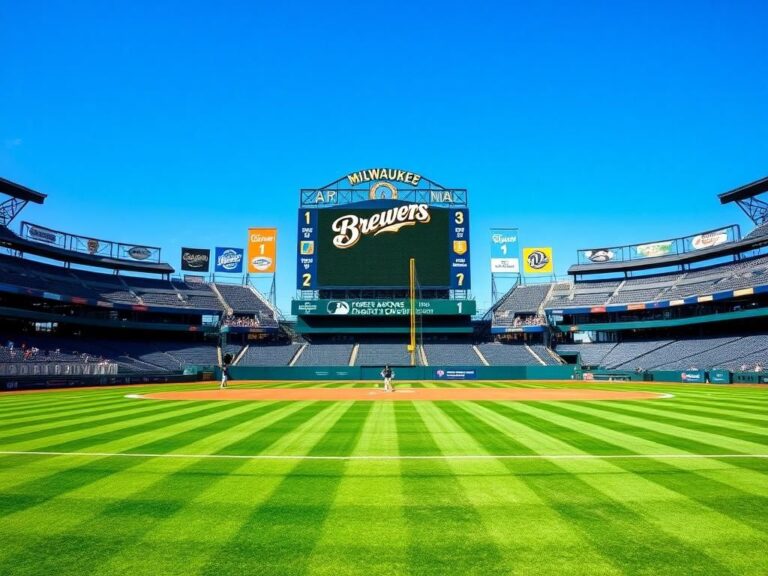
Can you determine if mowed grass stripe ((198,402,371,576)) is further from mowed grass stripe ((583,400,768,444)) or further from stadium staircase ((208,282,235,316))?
stadium staircase ((208,282,235,316))

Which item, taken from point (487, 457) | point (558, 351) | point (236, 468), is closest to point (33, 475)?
point (236, 468)

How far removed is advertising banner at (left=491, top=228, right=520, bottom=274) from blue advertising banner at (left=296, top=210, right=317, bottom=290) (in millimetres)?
26371

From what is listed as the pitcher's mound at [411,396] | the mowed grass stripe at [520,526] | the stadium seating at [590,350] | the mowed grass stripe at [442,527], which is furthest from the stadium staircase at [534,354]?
the mowed grass stripe at [442,527]

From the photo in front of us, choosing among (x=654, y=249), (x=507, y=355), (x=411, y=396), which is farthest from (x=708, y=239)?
(x=411, y=396)

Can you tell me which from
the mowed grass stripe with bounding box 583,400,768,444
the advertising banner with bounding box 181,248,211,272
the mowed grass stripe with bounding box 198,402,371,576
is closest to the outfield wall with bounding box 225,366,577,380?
the advertising banner with bounding box 181,248,211,272

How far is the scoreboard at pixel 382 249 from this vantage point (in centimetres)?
5703

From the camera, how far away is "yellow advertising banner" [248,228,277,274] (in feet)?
209

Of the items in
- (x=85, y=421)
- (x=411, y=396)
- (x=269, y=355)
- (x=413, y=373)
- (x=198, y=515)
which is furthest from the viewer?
(x=269, y=355)

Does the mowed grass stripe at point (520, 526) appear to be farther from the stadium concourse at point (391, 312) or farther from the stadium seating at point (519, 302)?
the stadium seating at point (519, 302)

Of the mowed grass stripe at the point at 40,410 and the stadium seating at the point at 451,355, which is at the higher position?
the stadium seating at the point at 451,355

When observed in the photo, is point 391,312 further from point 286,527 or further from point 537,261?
point 286,527

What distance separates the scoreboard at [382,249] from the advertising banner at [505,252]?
1042cm

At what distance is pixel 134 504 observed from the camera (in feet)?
21.1

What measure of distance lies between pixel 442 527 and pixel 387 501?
119 centimetres
